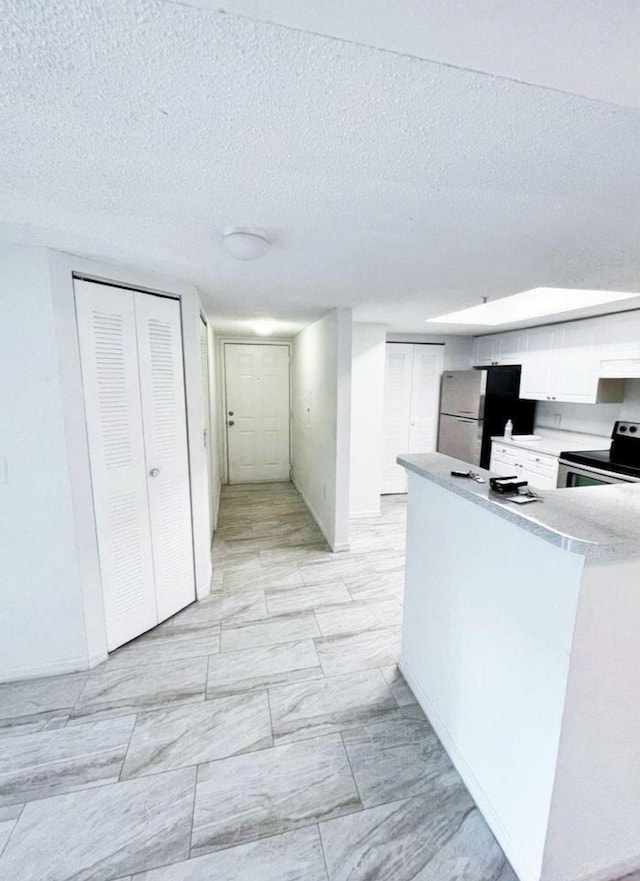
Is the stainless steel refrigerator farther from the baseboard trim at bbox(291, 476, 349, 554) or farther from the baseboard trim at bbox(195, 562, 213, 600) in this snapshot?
the baseboard trim at bbox(195, 562, 213, 600)

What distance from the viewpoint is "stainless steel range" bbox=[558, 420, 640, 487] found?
2.83 meters

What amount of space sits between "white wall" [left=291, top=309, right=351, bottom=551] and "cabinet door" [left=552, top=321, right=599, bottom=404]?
212 cm

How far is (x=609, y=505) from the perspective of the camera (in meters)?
1.21

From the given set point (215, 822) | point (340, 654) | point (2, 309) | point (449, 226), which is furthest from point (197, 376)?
point (215, 822)

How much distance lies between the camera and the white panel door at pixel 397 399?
4664 mm

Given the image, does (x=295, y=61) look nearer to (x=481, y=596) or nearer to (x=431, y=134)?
(x=431, y=134)

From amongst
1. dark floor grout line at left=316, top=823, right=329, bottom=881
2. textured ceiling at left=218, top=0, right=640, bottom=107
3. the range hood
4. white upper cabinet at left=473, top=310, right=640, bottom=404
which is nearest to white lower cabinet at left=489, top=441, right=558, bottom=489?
white upper cabinet at left=473, top=310, right=640, bottom=404

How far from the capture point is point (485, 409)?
4250mm

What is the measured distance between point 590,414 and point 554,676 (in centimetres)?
347

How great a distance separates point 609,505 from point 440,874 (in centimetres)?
129

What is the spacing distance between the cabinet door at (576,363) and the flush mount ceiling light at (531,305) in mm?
388

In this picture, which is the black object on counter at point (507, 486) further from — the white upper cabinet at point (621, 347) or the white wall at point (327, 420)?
the white upper cabinet at point (621, 347)

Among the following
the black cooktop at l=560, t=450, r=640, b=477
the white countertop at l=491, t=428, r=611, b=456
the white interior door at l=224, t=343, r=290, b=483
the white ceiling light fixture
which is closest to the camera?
the black cooktop at l=560, t=450, r=640, b=477

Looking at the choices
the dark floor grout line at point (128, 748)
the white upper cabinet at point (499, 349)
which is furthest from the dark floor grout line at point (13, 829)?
the white upper cabinet at point (499, 349)
